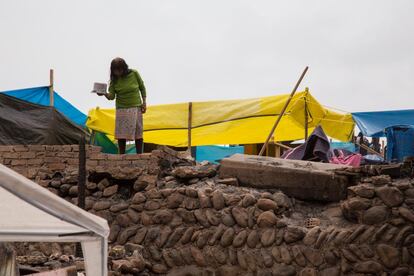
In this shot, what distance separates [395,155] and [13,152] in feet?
17.0

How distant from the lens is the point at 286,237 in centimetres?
620

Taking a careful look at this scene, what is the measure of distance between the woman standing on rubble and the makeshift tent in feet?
15.1

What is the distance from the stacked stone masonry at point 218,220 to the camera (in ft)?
19.5

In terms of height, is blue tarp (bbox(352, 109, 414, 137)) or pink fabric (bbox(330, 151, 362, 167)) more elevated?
blue tarp (bbox(352, 109, 414, 137))

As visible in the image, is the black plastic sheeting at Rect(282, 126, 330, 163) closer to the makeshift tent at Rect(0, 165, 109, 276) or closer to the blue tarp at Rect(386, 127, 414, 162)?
the blue tarp at Rect(386, 127, 414, 162)

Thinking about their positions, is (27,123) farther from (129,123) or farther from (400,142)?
(400,142)

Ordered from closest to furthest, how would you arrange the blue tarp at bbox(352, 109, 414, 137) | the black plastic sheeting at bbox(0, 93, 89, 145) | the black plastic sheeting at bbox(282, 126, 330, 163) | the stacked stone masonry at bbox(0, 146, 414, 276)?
1. the stacked stone masonry at bbox(0, 146, 414, 276)
2. the black plastic sheeting at bbox(282, 126, 330, 163)
3. the black plastic sheeting at bbox(0, 93, 89, 145)
4. the blue tarp at bbox(352, 109, 414, 137)

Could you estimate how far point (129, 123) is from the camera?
7.74 meters

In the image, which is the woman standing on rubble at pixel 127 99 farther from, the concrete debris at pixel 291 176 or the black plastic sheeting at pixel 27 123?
the black plastic sheeting at pixel 27 123

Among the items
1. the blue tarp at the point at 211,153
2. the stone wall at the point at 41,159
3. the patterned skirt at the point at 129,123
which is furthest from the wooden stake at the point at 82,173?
the blue tarp at the point at 211,153

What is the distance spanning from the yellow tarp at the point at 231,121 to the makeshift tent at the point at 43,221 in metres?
6.68

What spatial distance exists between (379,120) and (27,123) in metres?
6.29

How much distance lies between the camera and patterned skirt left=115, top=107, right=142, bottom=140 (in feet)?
25.2

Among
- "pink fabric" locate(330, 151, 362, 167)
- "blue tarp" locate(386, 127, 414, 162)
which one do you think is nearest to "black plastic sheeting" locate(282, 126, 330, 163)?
"pink fabric" locate(330, 151, 362, 167)
